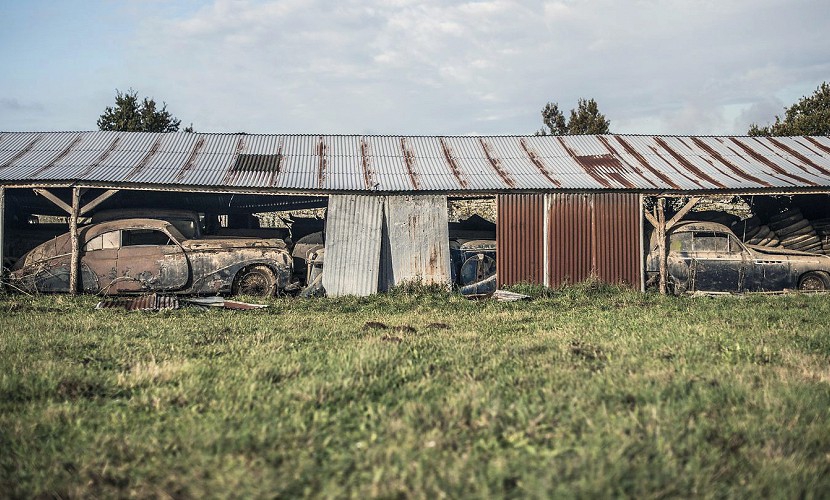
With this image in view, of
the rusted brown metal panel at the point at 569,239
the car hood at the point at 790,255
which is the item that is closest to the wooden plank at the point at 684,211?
the car hood at the point at 790,255

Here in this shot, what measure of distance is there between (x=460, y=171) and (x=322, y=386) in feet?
38.4

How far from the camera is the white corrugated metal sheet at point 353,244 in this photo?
52.0ft

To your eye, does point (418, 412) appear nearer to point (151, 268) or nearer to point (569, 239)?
point (151, 268)

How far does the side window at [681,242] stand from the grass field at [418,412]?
664cm

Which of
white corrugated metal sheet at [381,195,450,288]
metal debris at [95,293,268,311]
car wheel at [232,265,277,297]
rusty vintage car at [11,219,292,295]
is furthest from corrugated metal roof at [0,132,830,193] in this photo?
metal debris at [95,293,268,311]

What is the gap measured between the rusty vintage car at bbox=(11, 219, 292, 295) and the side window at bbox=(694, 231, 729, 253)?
29.0 ft

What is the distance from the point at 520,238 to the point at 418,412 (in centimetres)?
1133

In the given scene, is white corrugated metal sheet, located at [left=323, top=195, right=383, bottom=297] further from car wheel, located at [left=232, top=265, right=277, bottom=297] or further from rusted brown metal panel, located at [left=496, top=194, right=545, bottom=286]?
rusted brown metal panel, located at [left=496, top=194, right=545, bottom=286]

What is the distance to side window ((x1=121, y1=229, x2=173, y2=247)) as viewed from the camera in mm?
15518

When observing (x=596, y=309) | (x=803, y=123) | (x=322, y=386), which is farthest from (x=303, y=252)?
(x=803, y=123)

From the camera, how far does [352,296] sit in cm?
1538

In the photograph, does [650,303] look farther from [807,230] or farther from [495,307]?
[807,230]

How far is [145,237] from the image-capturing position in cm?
1560

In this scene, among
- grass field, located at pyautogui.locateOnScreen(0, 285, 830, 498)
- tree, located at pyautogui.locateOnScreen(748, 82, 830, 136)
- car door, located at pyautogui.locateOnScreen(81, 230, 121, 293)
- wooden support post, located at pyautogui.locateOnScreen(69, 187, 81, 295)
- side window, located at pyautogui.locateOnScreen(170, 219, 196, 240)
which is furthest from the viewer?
tree, located at pyautogui.locateOnScreen(748, 82, 830, 136)
